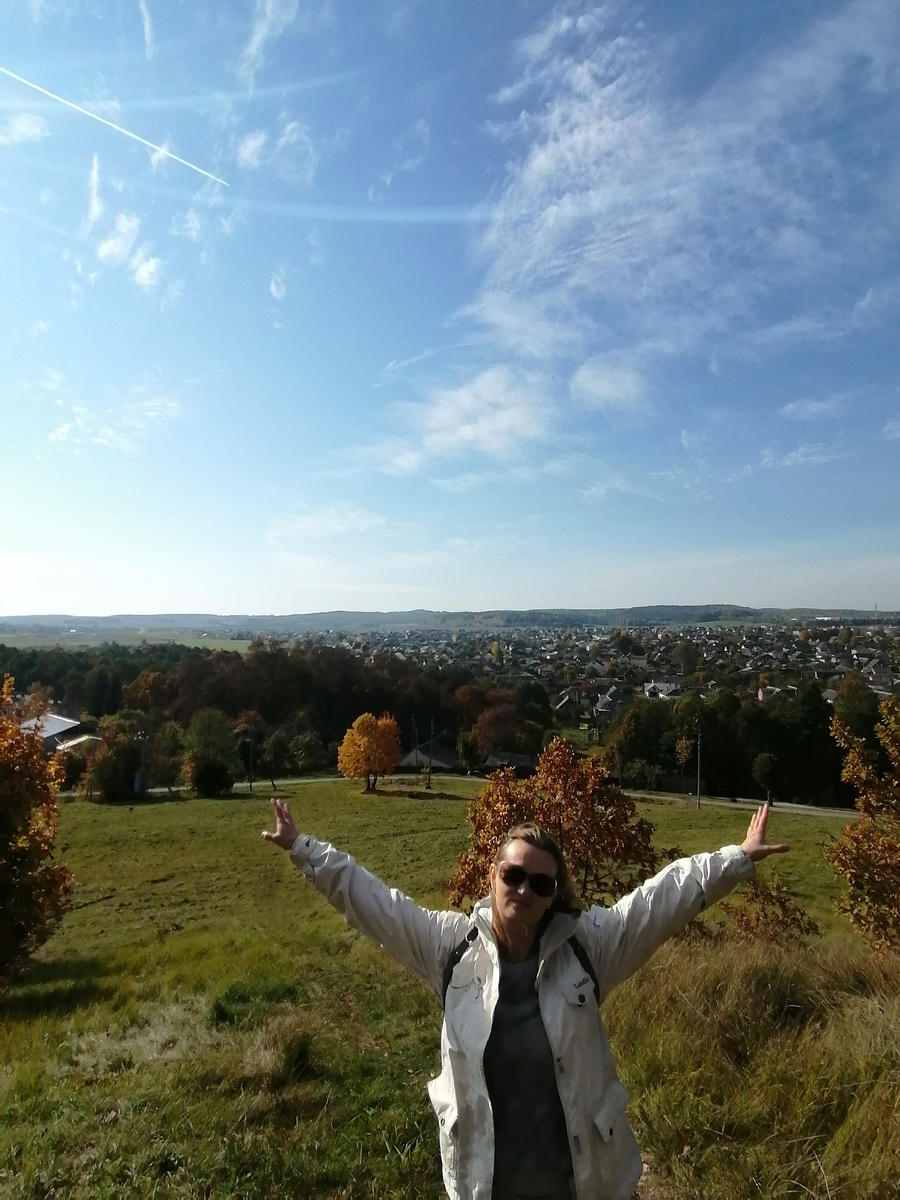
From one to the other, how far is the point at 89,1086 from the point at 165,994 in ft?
→ 10.9

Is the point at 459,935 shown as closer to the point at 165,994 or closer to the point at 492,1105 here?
the point at 492,1105

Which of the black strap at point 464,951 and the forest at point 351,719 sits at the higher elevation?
the black strap at point 464,951

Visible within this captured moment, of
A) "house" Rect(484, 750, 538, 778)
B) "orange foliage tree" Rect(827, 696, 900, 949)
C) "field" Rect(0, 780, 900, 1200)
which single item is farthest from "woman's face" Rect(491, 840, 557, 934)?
"house" Rect(484, 750, 538, 778)

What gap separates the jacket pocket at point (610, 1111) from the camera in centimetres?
216

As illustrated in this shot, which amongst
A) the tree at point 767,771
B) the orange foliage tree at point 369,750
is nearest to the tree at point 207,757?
the orange foliage tree at point 369,750

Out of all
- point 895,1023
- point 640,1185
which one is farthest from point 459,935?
point 895,1023

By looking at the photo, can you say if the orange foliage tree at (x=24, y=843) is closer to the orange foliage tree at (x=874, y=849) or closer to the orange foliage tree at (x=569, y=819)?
the orange foliage tree at (x=569, y=819)

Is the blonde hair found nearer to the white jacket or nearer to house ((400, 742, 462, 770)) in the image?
the white jacket

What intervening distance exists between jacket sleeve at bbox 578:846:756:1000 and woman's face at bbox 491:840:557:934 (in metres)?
0.18

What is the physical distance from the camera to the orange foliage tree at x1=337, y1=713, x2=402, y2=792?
149 ft

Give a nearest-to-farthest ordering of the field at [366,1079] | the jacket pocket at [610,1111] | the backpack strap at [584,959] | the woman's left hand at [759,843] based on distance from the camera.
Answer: the jacket pocket at [610,1111]
the backpack strap at [584,959]
the woman's left hand at [759,843]
the field at [366,1079]

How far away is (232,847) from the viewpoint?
93.4 ft

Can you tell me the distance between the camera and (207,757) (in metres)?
47.3

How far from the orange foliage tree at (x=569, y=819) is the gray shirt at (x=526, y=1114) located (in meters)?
7.58
